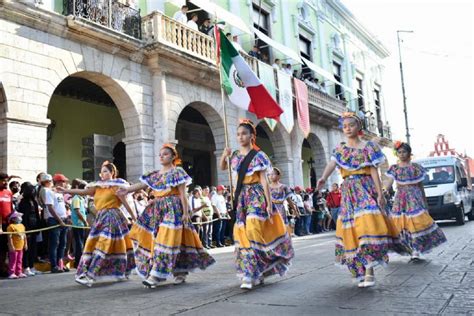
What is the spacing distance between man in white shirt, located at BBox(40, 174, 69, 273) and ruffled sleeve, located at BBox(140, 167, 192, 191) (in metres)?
2.98

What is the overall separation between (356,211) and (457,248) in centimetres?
401

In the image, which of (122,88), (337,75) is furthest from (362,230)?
(337,75)

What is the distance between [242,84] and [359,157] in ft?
12.6

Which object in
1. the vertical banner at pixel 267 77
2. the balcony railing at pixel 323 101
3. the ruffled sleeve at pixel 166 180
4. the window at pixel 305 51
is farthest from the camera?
the window at pixel 305 51

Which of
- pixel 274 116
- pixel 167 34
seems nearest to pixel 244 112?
pixel 167 34

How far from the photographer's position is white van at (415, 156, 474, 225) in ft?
46.8

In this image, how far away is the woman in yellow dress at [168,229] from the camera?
566 centimetres

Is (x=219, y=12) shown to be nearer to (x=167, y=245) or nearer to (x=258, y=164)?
(x=258, y=164)

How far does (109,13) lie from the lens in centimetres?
1227

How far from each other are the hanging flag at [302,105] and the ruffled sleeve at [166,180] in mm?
12412

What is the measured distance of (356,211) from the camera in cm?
496

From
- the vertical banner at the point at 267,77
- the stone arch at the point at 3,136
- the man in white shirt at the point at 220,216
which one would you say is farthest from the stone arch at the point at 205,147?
the stone arch at the point at 3,136

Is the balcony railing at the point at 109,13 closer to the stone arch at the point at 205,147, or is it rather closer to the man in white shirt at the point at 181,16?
the man in white shirt at the point at 181,16

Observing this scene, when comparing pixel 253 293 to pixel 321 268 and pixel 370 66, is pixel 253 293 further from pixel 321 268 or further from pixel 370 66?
pixel 370 66
